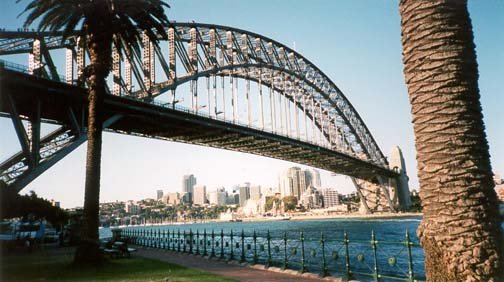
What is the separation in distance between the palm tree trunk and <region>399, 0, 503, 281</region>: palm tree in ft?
47.1

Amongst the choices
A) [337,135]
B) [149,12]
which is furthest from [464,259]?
[337,135]

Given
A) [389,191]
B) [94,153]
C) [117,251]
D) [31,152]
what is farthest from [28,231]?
[389,191]

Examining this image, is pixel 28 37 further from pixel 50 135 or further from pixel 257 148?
pixel 257 148

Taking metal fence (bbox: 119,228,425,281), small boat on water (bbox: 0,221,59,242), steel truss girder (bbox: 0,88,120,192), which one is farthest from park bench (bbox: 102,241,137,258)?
small boat on water (bbox: 0,221,59,242)

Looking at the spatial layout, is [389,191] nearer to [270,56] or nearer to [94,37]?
[270,56]

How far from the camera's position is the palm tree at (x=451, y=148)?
385cm

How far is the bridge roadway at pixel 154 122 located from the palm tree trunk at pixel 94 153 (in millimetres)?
10245

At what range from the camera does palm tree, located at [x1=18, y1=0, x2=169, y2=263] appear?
640 inches

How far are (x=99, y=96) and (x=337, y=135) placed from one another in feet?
258

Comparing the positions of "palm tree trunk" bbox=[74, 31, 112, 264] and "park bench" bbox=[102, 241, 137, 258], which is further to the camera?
"park bench" bbox=[102, 241, 137, 258]

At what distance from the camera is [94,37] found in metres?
17.6

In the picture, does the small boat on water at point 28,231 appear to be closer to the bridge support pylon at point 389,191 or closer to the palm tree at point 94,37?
the palm tree at point 94,37

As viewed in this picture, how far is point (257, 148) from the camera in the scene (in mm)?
57781

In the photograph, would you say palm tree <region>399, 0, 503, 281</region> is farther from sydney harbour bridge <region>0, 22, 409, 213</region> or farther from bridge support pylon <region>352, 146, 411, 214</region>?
bridge support pylon <region>352, 146, 411, 214</region>
